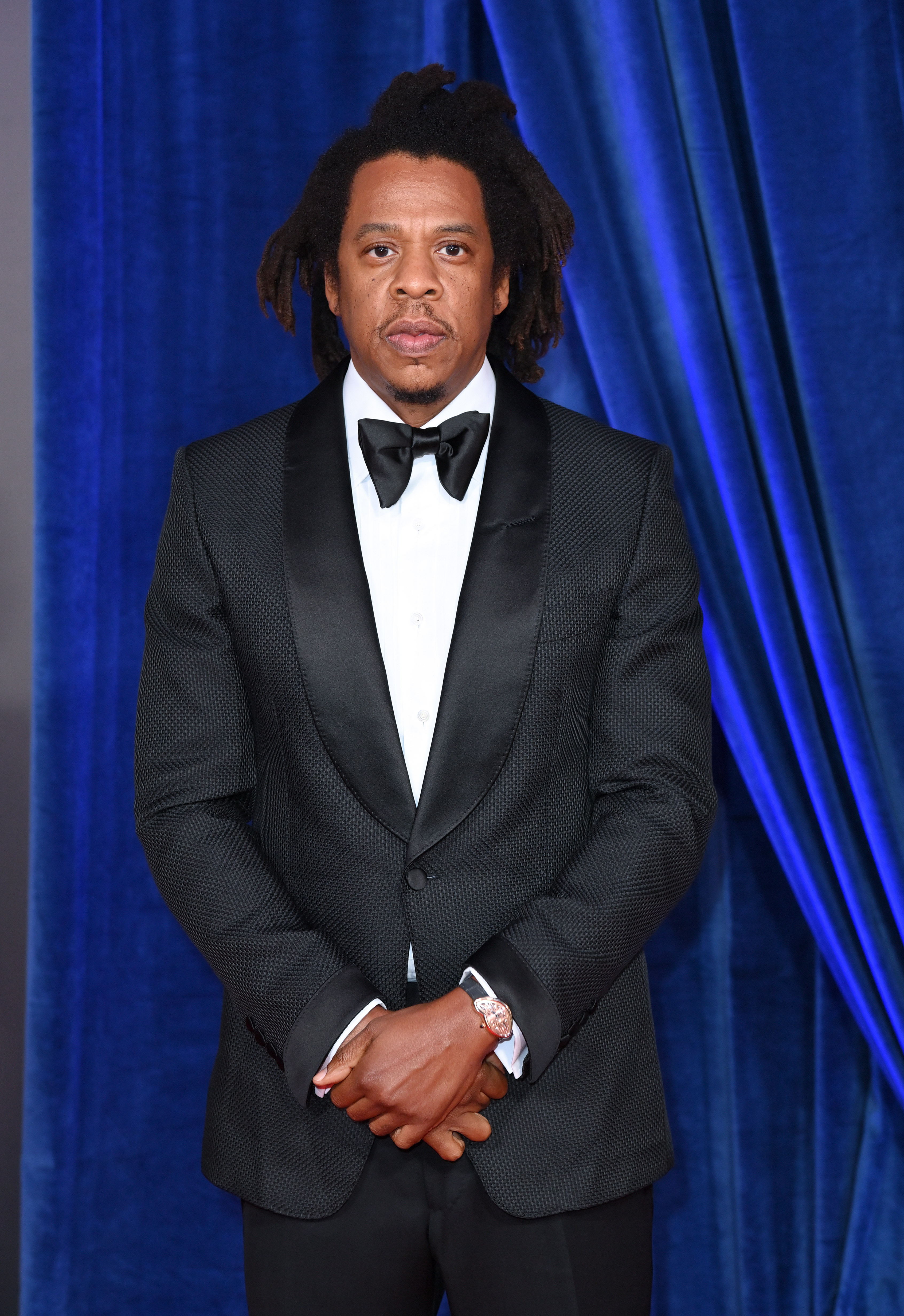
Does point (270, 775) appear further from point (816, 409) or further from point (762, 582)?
point (816, 409)

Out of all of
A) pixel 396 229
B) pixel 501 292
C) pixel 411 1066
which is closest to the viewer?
pixel 411 1066

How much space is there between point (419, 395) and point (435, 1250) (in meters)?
1.04

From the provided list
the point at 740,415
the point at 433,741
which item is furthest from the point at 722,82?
the point at 433,741

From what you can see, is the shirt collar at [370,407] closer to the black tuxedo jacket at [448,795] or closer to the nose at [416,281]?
the black tuxedo jacket at [448,795]

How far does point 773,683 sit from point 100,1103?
1.42 m

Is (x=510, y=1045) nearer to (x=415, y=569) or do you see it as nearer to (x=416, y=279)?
(x=415, y=569)

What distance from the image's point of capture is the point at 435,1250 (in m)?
1.54

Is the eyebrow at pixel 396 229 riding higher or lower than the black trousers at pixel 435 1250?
higher

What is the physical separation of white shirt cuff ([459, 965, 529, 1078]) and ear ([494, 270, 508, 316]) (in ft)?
2.90

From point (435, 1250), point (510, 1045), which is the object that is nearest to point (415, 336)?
point (510, 1045)

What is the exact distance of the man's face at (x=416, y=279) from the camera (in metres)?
1.58

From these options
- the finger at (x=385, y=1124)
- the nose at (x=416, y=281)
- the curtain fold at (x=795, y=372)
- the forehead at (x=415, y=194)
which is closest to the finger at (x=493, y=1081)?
the finger at (x=385, y=1124)

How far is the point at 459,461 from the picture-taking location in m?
1.60

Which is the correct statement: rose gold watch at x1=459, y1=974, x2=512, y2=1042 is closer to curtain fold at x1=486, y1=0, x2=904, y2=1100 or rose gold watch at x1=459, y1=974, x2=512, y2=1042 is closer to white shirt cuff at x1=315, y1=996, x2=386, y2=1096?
white shirt cuff at x1=315, y1=996, x2=386, y2=1096
